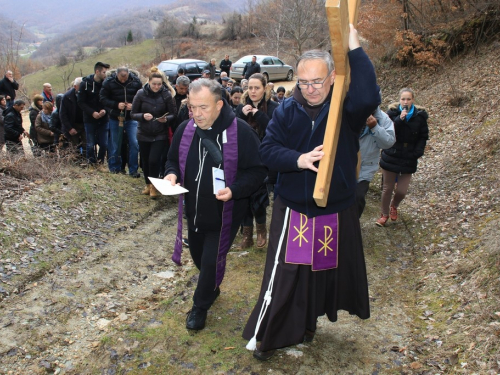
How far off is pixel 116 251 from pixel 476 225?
4.60 m

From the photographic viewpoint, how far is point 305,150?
306 cm

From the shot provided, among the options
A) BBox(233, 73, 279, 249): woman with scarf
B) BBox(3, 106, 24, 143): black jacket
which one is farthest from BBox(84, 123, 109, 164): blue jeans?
BBox(233, 73, 279, 249): woman with scarf

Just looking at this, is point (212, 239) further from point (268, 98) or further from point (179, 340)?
point (268, 98)

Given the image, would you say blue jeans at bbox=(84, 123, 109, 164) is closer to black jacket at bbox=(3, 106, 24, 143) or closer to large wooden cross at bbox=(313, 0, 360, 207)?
black jacket at bbox=(3, 106, 24, 143)

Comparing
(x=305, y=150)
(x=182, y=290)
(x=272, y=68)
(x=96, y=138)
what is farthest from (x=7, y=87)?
(x=272, y=68)

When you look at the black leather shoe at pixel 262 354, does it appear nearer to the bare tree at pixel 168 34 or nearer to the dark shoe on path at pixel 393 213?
the dark shoe on path at pixel 393 213

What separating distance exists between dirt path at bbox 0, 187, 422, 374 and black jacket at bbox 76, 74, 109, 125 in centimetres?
361

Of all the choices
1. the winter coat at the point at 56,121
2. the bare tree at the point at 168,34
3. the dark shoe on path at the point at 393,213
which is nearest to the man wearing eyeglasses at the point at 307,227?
the dark shoe on path at the point at 393,213

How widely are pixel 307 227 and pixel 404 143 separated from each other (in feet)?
12.4

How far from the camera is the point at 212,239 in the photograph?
3.92m

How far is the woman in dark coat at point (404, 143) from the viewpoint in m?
6.24

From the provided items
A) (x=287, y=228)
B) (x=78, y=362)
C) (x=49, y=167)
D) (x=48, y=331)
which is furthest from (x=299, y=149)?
(x=49, y=167)

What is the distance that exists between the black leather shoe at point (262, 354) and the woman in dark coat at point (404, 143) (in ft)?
12.7

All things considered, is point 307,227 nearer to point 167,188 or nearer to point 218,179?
point 218,179
